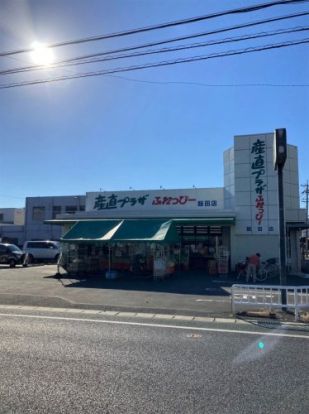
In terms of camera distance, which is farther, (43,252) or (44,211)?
(44,211)

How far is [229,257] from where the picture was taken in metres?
23.4

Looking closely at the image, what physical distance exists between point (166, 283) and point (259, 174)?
917cm

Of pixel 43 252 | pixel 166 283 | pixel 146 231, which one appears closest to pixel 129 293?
pixel 166 283

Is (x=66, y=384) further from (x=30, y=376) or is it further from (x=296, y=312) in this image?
(x=296, y=312)

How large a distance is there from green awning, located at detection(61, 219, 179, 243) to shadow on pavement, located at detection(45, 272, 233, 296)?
1833mm

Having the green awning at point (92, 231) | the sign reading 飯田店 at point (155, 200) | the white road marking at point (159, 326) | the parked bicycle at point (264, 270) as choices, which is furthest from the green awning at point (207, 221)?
the white road marking at point (159, 326)

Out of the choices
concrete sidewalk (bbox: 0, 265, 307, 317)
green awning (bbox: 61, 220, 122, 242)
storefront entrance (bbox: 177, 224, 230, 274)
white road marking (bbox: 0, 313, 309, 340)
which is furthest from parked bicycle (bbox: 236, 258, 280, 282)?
white road marking (bbox: 0, 313, 309, 340)

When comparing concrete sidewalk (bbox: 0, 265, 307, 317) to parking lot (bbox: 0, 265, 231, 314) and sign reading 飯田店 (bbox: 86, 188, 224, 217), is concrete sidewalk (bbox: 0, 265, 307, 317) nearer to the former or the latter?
parking lot (bbox: 0, 265, 231, 314)

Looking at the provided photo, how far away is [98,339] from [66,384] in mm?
2456

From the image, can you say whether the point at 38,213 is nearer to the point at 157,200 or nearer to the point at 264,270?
→ the point at 157,200

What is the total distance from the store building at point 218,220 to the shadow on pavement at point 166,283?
5.40 ft

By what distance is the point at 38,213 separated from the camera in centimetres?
5525

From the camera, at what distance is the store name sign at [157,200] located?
81.4 feet

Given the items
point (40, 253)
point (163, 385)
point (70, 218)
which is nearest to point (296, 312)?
point (163, 385)
